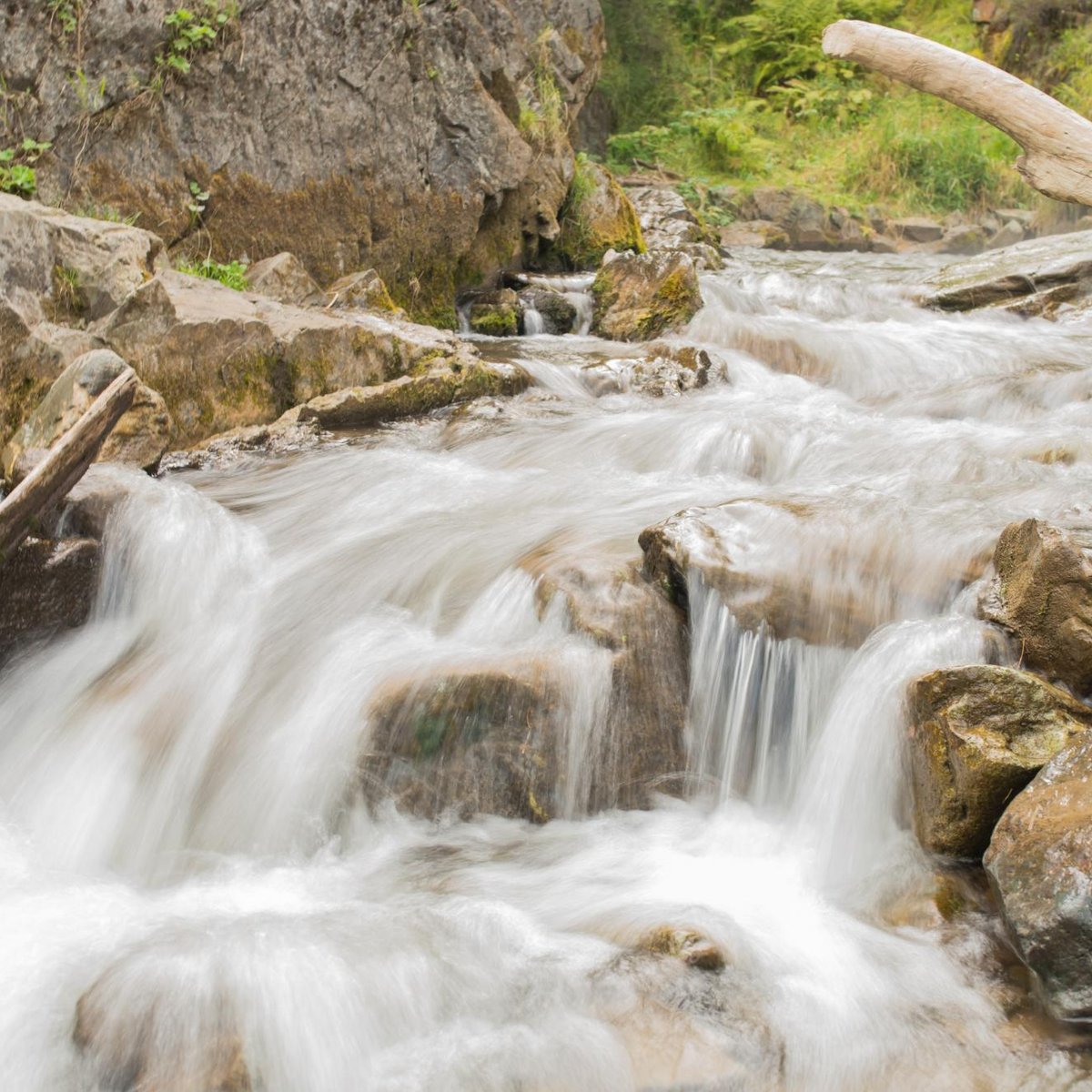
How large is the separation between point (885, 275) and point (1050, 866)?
10213 millimetres

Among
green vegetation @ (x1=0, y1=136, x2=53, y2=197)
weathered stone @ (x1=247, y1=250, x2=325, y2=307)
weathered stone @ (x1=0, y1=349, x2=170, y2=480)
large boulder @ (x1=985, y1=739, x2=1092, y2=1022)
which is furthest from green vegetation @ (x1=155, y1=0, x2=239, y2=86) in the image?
large boulder @ (x1=985, y1=739, x2=1092, y2=1022)

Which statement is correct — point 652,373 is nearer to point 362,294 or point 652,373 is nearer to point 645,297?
point 645,297

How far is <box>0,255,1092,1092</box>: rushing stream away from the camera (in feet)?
7.86

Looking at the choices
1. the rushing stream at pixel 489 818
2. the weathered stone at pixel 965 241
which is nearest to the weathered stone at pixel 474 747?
the rushing stream at pixel 489 818

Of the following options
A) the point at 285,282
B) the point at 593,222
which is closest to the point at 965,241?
the point at 593,222

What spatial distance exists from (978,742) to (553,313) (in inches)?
259

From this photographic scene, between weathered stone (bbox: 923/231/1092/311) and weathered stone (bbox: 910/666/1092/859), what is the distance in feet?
22.8

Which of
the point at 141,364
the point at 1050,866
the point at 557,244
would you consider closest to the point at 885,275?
the point at 557,244

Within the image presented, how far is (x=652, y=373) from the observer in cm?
714

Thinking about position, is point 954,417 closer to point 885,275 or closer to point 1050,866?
point 1050,866

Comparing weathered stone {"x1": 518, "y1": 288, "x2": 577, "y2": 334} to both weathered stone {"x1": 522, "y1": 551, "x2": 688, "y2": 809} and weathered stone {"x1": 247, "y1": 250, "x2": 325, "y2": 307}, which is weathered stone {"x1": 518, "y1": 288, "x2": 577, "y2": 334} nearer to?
weathered stone {"x1": 247, "y1": 250, "x2": 325, "y2": 307}

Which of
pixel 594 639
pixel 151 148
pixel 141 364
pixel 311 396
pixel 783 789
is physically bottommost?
pixel 783 789

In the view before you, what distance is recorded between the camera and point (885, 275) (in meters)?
11.6

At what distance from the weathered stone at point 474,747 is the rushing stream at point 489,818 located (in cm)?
7
